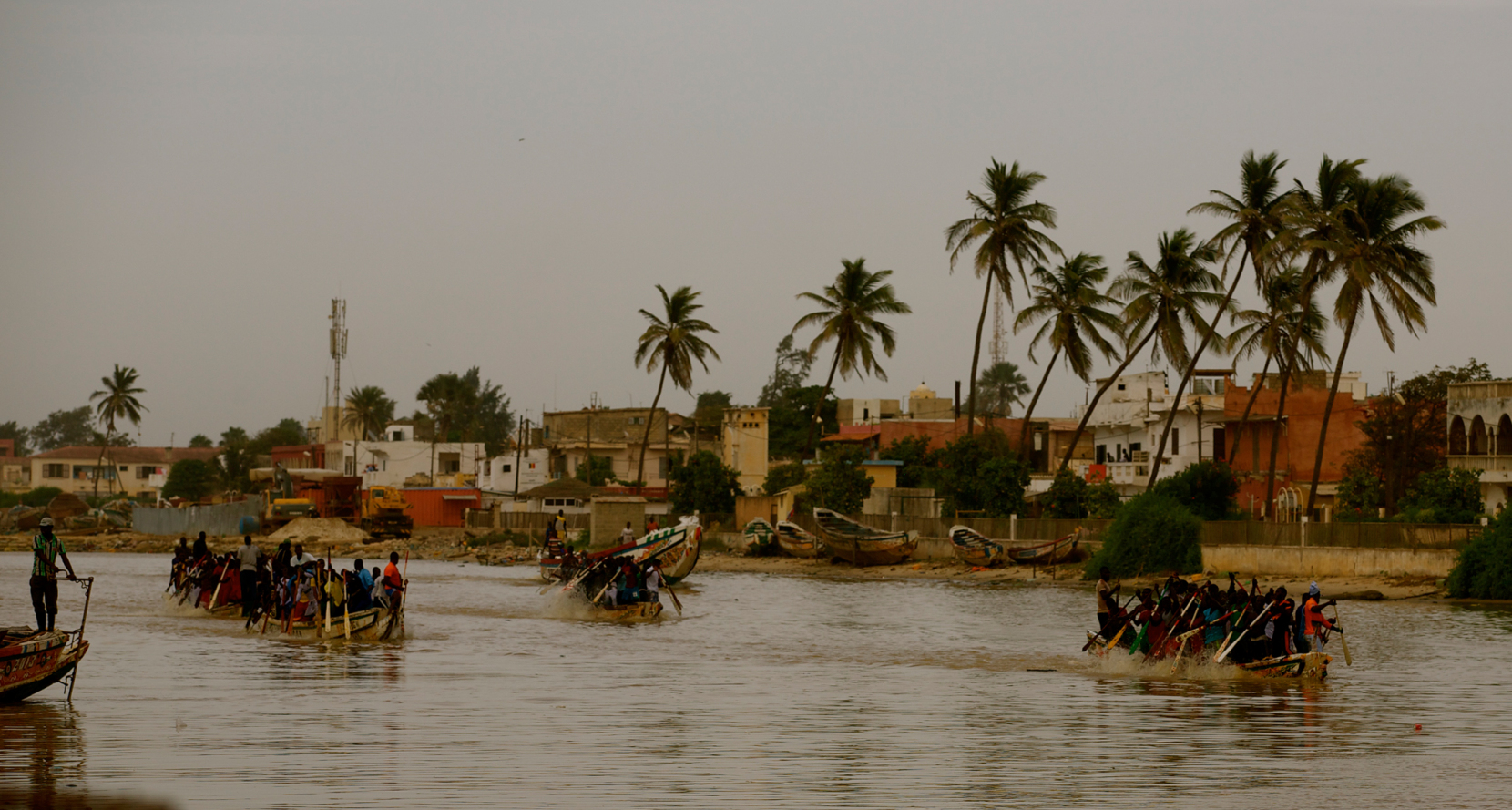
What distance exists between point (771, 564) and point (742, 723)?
161 feet

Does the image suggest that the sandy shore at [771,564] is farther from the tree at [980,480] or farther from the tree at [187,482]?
the tree at [187,482]

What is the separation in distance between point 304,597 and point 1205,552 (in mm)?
30246

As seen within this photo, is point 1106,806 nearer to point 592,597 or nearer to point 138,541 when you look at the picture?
point 592,597

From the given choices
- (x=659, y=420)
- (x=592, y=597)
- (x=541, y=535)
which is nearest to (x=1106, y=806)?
(x=592, y=597)

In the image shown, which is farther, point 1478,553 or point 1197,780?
point 1478,553

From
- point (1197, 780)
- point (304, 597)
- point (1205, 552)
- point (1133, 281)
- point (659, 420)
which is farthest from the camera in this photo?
point (659, 420)

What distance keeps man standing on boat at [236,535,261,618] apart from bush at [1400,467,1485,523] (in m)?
35.2

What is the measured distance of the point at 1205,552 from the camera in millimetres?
48906

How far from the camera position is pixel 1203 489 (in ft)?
180

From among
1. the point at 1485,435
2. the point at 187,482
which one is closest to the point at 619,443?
the point at 187,482

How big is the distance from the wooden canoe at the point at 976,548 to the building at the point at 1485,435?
1624 cm

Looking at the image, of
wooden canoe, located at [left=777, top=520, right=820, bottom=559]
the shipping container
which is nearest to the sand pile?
the shipping container

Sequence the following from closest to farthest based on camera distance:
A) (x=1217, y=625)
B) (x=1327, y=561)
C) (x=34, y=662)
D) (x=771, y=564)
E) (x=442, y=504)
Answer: (x=34, y=662), (x=1217, y=625), (x=1327, y=561), (x=771, y=564), (x=442, y=504)

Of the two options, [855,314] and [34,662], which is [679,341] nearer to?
[855,314]
